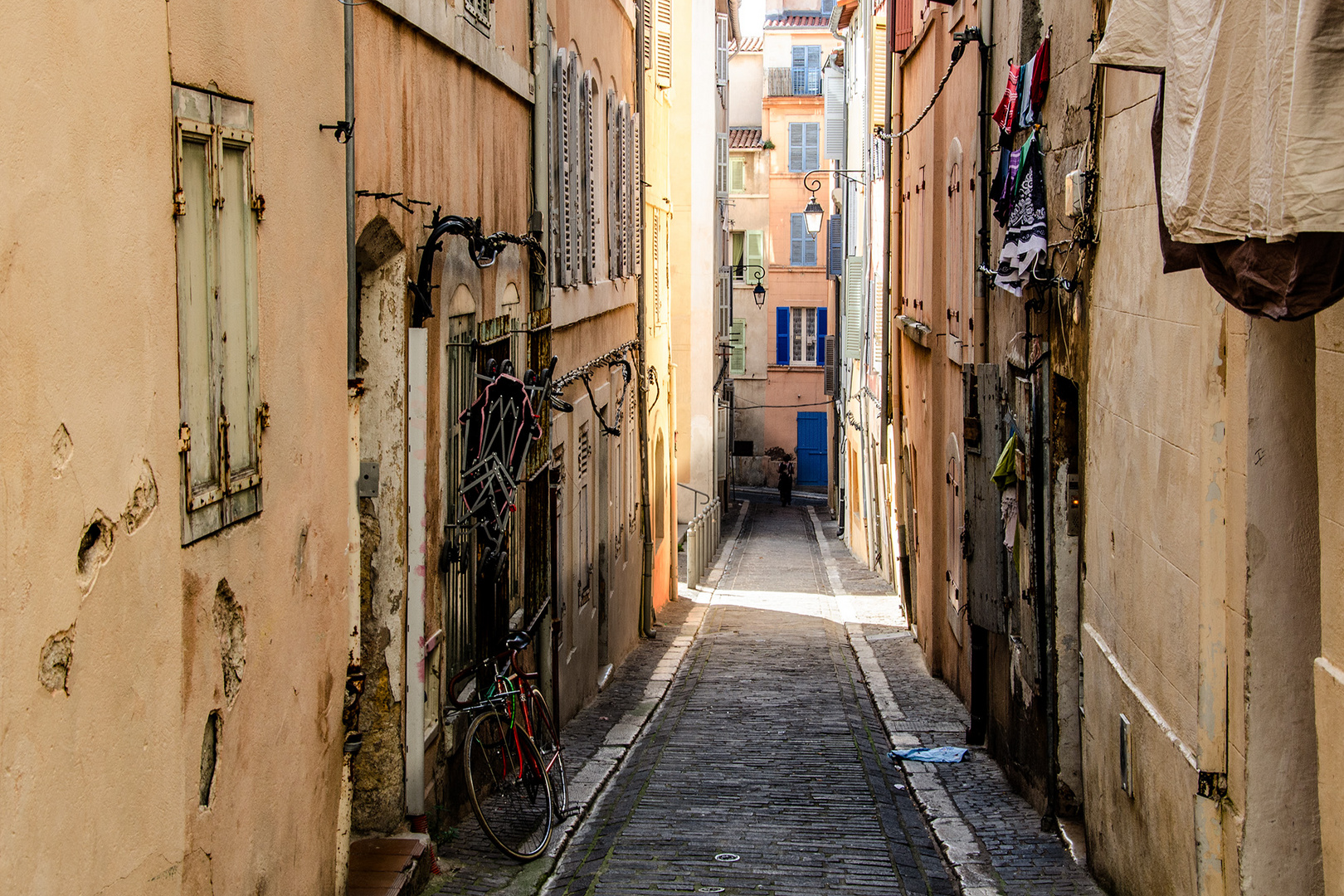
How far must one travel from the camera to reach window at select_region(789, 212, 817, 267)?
4619 cm

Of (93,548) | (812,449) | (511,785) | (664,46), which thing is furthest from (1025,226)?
(812,449)

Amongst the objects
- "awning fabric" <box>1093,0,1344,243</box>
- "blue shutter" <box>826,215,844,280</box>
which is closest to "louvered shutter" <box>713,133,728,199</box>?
"blue shutter" <box>826,215,844,280</box>

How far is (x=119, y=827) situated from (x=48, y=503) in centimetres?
95

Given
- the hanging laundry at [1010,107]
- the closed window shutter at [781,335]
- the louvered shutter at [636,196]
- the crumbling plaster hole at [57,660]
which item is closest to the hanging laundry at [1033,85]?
the hanging laundry at [1010,107]

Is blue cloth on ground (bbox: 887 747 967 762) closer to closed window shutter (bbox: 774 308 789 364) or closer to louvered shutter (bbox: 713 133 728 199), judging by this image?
louvered shutter (bbox: 713 133 728 199)

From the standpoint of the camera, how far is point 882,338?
69.8 ft

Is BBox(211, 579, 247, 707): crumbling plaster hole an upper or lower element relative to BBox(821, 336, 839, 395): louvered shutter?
lower

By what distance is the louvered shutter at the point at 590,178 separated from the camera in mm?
12719

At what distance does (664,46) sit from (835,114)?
1607 cm

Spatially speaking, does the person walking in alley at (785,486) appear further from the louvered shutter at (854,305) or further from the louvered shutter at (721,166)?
the louvered shutter at (721,166)

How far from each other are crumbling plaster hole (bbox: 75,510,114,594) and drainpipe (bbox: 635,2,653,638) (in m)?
13.8

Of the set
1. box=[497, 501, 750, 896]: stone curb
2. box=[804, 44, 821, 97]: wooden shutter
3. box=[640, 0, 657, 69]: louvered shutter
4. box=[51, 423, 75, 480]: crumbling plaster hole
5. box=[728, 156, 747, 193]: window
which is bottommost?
box=[497, 501, 750, 896]: stone curb

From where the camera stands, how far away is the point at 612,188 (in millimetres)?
14609

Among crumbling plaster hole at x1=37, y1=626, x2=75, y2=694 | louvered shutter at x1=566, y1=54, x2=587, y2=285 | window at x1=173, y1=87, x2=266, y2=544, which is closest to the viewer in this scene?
crumbling plaster hole at x1=37, y1=626, x2=75, y2=694
